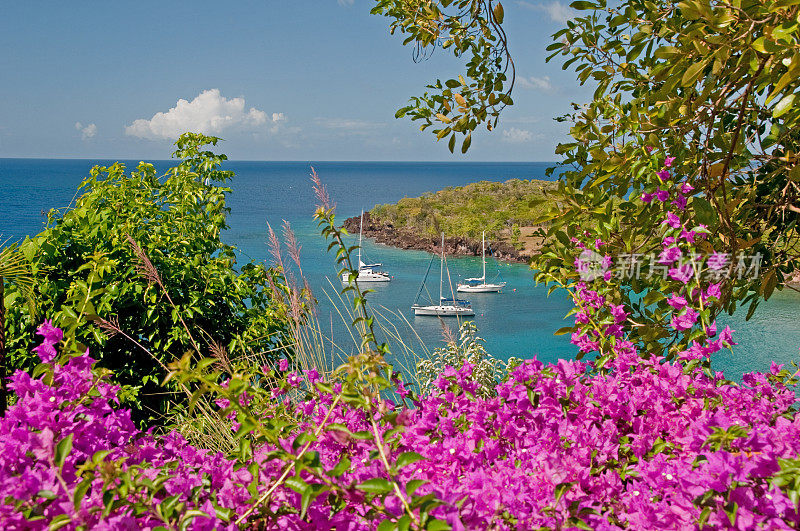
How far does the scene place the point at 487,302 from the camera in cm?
1661

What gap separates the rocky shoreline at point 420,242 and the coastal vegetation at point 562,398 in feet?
56.4

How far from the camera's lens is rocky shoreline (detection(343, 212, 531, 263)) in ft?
72.5

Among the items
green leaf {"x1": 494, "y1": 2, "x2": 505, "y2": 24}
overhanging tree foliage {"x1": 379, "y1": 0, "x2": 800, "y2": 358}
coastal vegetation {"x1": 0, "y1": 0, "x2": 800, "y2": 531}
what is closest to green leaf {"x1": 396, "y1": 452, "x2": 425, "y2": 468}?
coastal vegetation {"x1": 0, "y1": 0, "x2": 800, "y2": 531}

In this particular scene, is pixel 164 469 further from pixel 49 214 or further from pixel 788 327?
pixel 788 327

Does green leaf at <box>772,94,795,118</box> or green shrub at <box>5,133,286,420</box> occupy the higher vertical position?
green leaf at <box>772,94,795,118</box>

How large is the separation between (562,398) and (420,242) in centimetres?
2342

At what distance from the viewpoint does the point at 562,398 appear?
3.92 ft

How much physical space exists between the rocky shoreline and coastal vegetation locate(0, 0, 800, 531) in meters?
17.2

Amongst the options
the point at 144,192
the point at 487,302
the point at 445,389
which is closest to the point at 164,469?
the point at 445,389

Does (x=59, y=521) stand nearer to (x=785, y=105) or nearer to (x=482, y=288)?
(x=785, y=105)

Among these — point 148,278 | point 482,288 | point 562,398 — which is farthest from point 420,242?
point 562,398

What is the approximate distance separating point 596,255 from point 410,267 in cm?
1885

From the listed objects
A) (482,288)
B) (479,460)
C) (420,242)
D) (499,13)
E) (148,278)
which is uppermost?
(499,13)

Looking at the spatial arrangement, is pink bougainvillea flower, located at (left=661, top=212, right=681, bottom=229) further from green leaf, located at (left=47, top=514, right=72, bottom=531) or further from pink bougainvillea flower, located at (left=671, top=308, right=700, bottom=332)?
green leaf, located at (left=47, top=514, right=72, bottom=531)
